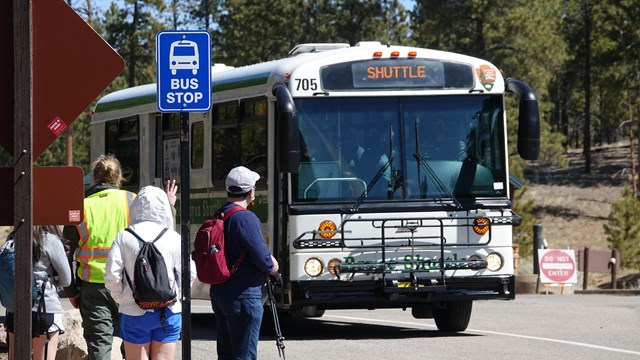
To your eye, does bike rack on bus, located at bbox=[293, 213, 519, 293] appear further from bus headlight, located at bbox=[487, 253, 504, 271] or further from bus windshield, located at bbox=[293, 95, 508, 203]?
bus windshield, located at bbox=[293, 95, 508, 203]

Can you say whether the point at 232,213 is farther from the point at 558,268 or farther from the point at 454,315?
the point at 558,268

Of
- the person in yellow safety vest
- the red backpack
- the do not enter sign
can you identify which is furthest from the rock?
the do not enter sign

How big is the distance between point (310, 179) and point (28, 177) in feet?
28.3

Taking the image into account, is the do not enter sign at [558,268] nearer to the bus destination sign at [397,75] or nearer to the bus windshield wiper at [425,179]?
the bus destination sign at [397,75]

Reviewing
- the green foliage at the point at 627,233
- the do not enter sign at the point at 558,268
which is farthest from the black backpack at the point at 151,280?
the green foliage at the point at 627,233

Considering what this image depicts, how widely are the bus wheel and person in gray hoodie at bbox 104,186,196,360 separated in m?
8.03

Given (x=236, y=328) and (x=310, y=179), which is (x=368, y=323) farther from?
(x=236, y=328)

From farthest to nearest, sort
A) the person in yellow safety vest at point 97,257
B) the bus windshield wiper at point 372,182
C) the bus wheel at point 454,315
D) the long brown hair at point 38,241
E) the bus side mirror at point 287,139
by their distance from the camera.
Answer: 1. the bus wheel at point 454,315
2. the bus windshield wiper at point 372,182
3. the bus side mirror at point 287,139
4. the person in yellow safety vest at point 97,257
5. the long brown hair at point 38,241

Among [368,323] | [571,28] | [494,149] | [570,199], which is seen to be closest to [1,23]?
[494,149]

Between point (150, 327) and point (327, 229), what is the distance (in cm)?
648

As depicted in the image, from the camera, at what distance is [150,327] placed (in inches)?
312

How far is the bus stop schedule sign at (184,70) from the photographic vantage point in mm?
9500

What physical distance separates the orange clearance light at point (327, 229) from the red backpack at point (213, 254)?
→ 17.7ft

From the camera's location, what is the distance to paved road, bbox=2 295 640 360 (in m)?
Result: 13.4
